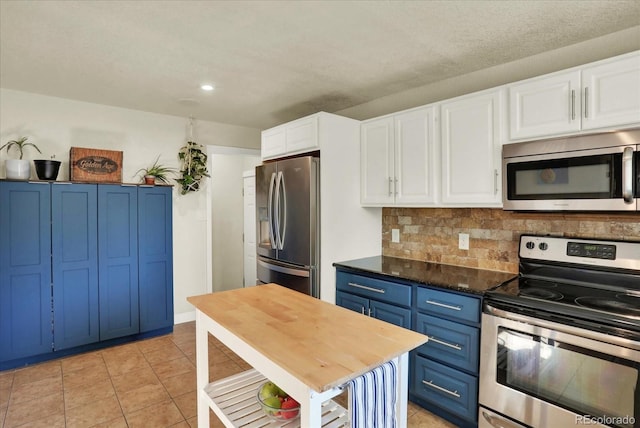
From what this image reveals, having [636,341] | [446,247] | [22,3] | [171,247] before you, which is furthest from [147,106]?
[636,341]

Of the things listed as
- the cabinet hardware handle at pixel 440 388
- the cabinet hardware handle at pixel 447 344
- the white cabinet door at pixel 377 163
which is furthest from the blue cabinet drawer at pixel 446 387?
the white cabinet door at pixel 377 163

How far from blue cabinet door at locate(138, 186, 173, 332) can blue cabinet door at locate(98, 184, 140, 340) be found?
6cm

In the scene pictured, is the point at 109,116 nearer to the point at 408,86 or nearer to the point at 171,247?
the point at 171,247

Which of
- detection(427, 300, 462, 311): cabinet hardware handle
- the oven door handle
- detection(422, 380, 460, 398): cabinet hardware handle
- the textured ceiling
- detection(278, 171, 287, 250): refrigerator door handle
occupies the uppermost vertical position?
the textured ceiling

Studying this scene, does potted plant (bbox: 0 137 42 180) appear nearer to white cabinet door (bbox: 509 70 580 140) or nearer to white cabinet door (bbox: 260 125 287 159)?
white cabinet door (bbox: 260 125 287 159)

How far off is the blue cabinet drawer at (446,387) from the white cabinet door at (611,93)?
162 cm

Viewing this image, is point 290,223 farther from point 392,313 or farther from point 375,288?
point 392,313

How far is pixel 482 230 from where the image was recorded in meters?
2.57

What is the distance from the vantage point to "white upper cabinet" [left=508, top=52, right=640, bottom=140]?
1721mm

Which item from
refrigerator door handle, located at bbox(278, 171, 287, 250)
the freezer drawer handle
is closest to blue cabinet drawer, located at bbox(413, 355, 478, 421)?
the freezer drawer handle

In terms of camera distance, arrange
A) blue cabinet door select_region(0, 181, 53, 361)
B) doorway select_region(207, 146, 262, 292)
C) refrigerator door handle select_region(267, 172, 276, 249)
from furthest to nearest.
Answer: doorway select_region(207, 146, 262, 292) → refrigerator door handle select_region(267, 172, 276, 249) → blue cabinet door select_region(0, 181, 53, 361)

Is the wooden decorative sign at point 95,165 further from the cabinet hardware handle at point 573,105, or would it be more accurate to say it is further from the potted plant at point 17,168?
the cabinet hardware handle at point 573,105

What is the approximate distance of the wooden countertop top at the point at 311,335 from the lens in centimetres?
107

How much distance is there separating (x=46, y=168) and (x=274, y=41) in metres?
2.38
